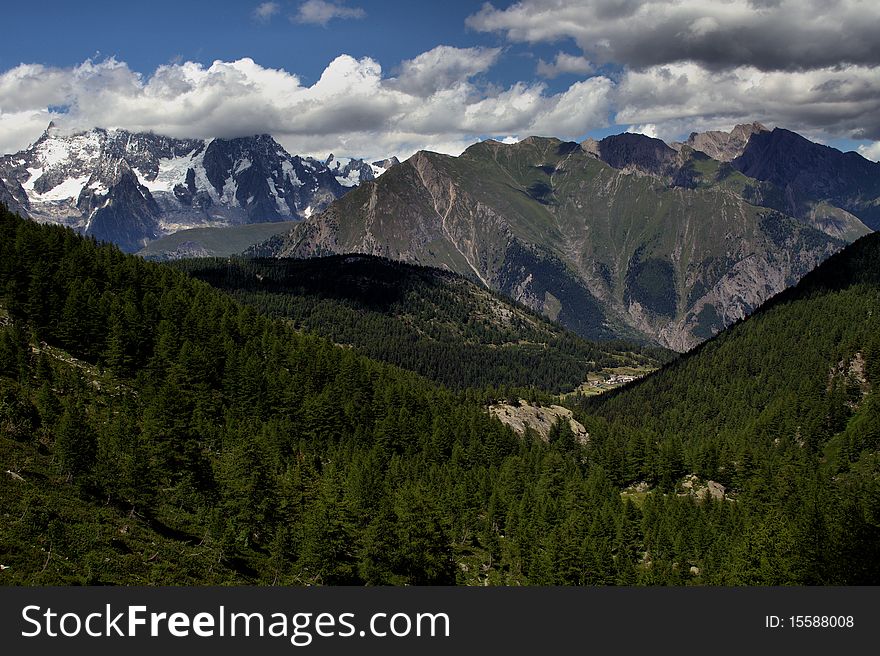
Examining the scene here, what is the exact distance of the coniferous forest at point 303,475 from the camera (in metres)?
64.2

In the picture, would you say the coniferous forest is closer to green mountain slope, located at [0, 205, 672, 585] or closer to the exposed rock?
green mountain slope, located at [0, 205, 672, 585]

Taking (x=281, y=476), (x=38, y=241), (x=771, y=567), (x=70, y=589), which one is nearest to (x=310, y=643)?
(x=70, y=589)

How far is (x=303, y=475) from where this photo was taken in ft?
353

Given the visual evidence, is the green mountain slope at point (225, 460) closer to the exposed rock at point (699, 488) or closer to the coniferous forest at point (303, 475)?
the coniferous forest at point (303, 475)

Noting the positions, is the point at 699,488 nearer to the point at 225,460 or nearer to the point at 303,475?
the point at 303,475

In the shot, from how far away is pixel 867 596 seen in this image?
1756 inches

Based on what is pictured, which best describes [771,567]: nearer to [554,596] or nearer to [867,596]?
[867,596]

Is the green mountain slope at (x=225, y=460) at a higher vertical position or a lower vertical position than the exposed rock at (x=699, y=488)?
higher

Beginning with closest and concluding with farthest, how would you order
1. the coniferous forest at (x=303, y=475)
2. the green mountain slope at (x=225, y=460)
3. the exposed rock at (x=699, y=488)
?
the green mountain slope at (x=225, y=460), the coniferous forest at (x=303, y=475), the exposed rock at (x=699, y=488)

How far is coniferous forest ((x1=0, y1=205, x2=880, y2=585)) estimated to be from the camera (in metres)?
64.2

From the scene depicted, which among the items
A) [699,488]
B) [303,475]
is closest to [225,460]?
[303,475]

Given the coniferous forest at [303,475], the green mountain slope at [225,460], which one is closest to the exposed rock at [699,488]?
the coniferous forest at [303,475]

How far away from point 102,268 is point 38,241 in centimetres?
1548

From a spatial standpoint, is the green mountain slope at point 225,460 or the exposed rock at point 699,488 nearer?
the green mountain slope at point 225,460
